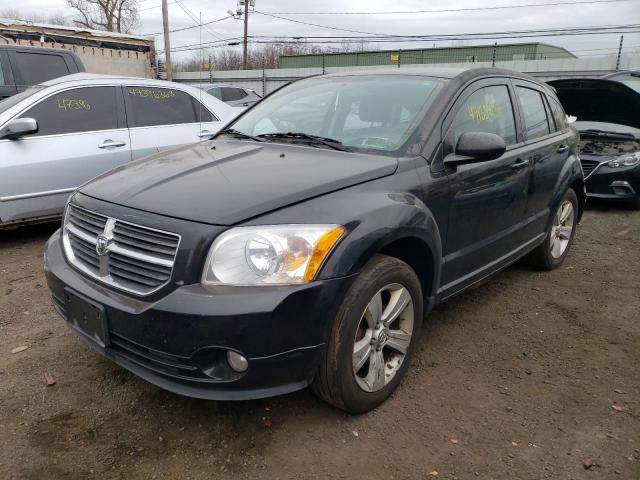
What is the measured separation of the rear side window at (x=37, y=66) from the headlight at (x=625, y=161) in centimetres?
829

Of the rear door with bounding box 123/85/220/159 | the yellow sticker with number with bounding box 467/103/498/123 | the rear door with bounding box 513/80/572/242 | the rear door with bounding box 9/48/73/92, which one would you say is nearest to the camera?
the yellow sticker with number with bounding box 467/103/498/123

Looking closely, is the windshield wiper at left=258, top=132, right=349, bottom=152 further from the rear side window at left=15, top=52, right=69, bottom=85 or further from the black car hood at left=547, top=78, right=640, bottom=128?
the rear side window at left=15, top=52, right=69, bottom=85

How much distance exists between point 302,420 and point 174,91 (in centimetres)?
451

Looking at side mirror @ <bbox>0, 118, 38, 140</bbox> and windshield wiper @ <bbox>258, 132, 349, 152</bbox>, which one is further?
side mirror @ <bbox>0, 118, 38, 140</bbox>

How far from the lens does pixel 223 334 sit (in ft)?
6.44

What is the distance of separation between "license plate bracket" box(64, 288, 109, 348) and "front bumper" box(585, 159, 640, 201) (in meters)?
6.64

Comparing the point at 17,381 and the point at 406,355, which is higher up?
the point at 406,355

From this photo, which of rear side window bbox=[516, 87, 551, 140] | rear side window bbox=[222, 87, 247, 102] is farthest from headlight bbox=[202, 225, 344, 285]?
rear side window bbox=[222, 87, 247, 102]

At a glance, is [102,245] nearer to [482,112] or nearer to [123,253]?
[123,253]

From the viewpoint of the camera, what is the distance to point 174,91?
19.1ft

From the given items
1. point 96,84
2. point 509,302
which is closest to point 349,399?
point 509,302

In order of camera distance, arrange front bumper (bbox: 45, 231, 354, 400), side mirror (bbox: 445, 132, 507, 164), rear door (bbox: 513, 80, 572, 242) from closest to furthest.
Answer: front bumper (bbox: 45, 231, 354, 400) → side mirror (bbox: 445, 132, 507, 164) → rear door (bbox: 513, 80, 572, 242)

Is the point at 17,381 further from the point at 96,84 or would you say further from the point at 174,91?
the point at 174,91

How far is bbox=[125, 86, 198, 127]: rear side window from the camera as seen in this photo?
17.8 ft
